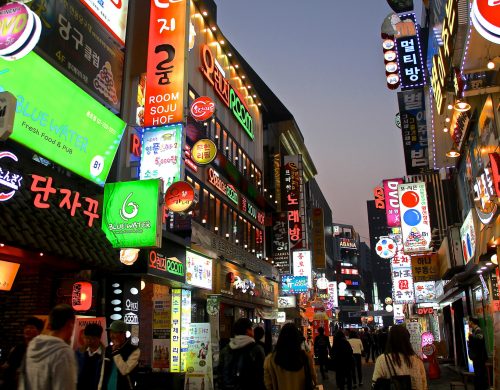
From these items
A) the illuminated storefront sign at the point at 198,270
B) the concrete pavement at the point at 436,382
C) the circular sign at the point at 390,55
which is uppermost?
the circular sign at the point at 390,55

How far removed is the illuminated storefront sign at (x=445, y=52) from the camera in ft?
33.8

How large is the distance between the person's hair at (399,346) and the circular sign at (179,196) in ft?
30.5

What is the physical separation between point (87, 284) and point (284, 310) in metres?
26.2

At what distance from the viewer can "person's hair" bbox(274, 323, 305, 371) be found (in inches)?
221

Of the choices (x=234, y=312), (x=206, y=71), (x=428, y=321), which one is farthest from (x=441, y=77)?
(x=428, y=321)

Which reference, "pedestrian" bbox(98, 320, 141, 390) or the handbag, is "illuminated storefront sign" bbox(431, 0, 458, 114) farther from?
"pedestrian" bbox(98, 320, 141, 390)

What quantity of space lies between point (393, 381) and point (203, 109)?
15341mm

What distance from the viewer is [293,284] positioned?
3641cm

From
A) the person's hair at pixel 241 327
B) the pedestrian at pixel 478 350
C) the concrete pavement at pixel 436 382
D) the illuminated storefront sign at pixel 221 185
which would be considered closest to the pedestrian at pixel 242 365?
the person's hair at pixel 241 327

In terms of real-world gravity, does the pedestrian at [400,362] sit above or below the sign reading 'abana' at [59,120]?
below

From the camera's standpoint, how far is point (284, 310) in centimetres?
3634

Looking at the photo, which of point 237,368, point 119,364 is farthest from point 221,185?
point 119,364

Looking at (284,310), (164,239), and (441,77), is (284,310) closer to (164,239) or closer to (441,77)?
(164,239)

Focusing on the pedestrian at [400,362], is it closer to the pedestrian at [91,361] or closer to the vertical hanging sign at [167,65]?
the pedestrian at [91,361]
